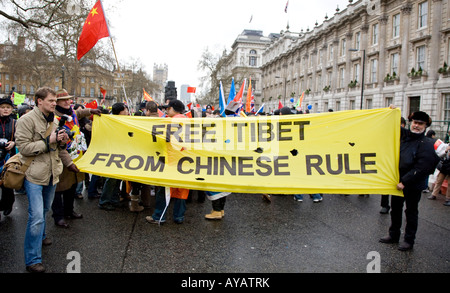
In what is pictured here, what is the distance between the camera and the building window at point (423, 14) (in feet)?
97.1

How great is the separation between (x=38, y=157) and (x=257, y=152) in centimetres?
293

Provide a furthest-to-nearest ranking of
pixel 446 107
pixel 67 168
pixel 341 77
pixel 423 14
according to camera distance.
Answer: pixel 341 77 → pixel 423 14 → pixel 446 107 → pixel 67 168

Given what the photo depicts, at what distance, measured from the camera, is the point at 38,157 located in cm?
395

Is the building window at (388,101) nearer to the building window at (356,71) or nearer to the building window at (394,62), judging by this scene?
the building window at (394,62)

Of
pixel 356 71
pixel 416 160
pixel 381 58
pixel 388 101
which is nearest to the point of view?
pixel 416 160

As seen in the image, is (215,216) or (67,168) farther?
(215,216)

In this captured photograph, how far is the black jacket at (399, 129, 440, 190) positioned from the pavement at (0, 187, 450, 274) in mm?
1041

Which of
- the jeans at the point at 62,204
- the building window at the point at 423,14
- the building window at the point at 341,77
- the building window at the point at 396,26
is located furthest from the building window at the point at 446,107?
the jeans at the point at 62,204

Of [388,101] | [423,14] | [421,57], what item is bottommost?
[388,101]

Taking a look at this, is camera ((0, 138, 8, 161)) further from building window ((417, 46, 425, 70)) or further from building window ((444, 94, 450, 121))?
building window ((417, 46, 425, 70))

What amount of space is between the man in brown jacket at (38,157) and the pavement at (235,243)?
31 cm

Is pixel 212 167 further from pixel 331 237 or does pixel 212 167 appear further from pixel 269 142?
pixel 331 237

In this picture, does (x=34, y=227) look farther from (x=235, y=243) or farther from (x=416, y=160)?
(x=416, y=160)

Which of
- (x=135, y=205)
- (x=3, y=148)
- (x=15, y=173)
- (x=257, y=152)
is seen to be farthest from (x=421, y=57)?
(x=15, y=173)
